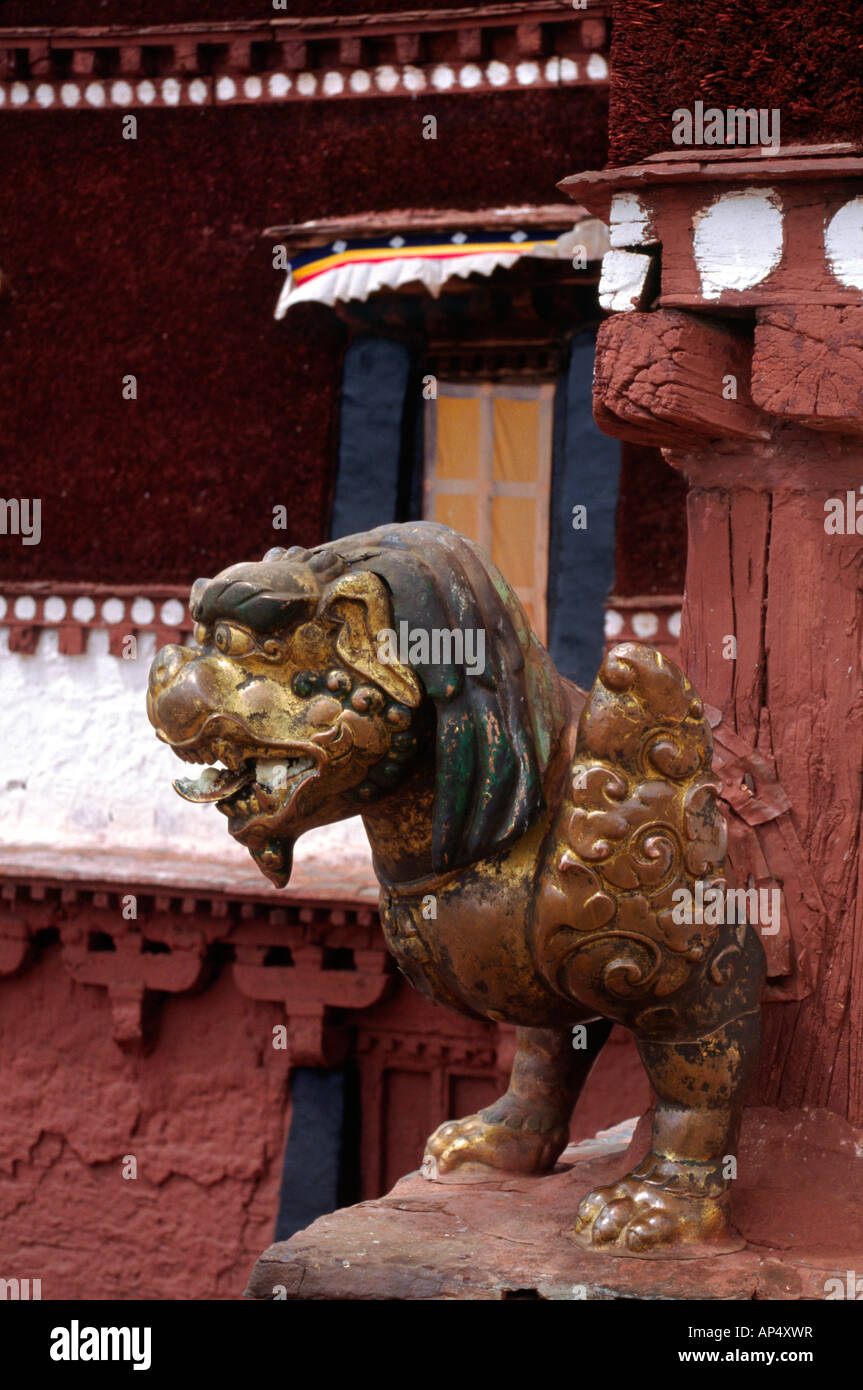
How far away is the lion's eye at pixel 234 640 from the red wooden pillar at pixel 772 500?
2.72ft

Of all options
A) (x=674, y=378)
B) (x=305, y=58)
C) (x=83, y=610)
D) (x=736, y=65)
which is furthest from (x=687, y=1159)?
(x=305, y=58)

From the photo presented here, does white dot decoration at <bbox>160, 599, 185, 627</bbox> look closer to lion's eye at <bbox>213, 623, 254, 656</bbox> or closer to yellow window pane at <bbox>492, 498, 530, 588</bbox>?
yellow window pane at <bbox>492, 498, 530, 588</bbox>

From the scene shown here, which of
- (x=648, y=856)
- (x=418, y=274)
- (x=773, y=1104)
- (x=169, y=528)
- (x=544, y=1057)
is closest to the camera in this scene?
(x=648, y=856)

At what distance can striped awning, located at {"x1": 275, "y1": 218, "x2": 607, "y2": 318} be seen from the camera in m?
6.14

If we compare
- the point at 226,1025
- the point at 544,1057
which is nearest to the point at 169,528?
the point at 226,1025

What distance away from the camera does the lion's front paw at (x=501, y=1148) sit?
3.56 metres

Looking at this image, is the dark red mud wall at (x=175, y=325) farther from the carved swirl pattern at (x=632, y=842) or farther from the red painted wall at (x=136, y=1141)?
the carved swirl pattern at (x=632, y=842)

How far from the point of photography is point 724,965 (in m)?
3.04

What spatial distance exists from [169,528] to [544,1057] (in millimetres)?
3984

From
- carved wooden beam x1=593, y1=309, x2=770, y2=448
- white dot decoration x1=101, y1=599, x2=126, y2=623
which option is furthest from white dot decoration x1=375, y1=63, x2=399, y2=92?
carved wooden beam x1=593, y1=309, x2=770, y2=448

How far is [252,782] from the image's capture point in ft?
9.68

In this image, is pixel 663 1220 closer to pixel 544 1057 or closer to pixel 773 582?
pixel 544 1057

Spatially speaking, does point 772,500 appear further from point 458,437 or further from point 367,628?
point 458,437

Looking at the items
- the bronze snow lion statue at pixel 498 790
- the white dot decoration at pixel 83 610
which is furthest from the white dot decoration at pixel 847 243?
the white dot decoration at pixel 83 610
